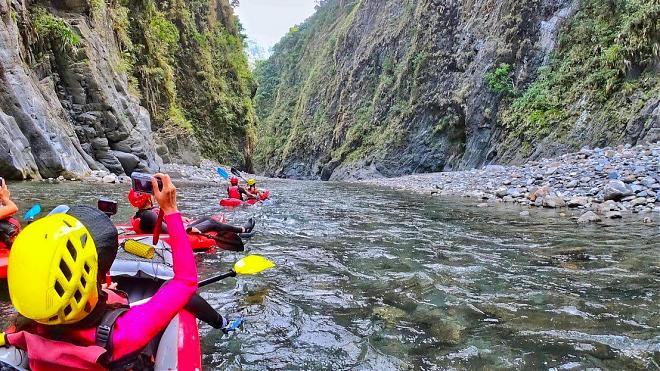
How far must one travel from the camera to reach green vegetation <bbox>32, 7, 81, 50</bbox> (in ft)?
39.8

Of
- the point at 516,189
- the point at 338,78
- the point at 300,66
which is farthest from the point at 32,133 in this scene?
the point at 300,66

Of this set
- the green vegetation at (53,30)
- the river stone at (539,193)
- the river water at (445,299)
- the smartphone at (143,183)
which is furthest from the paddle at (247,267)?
the green vegetation at (53,30)

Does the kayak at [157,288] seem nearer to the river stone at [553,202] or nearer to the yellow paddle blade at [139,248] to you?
the yellow paddle blade at [139,248]

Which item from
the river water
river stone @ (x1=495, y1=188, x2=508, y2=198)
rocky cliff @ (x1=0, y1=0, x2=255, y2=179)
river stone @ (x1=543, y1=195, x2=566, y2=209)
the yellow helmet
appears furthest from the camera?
rocky cliff @ (x1=0, y1=0, x2=255, y2=179)

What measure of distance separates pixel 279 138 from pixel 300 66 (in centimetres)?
1050

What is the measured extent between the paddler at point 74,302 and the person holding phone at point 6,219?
1.70 metres

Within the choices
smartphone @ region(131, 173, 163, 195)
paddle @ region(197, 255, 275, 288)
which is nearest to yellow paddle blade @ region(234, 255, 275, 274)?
paddle @ region(197, 255, 275, 288)

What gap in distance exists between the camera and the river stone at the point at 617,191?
7.45m

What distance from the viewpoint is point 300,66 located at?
52469mm

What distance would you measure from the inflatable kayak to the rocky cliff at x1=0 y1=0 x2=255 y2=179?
7860 mm

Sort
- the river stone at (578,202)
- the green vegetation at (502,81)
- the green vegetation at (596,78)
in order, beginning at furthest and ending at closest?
1. the green vegetation at (502,81)
2. the green vegetation at (596,78)
3. the river stone at (578,202)

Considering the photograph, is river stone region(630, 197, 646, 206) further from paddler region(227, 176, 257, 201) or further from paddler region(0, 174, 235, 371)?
paddler region(0, 174, 235, 371)

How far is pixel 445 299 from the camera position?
339 cm

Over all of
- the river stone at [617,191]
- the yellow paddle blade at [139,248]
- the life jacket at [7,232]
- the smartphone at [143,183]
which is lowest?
the life jacket at [7,232]
